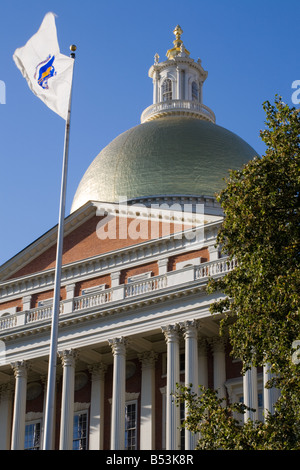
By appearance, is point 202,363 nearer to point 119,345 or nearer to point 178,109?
point 119,345

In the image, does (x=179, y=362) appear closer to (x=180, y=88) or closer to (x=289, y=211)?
(x=289, y=211)

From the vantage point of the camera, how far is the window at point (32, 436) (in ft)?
142

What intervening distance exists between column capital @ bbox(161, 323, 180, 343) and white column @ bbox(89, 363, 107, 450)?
5.03 m

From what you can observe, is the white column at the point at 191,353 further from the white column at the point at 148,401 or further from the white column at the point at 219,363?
the white column at the point at 148,401

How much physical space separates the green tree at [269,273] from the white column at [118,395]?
1354cm

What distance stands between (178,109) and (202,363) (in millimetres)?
24692

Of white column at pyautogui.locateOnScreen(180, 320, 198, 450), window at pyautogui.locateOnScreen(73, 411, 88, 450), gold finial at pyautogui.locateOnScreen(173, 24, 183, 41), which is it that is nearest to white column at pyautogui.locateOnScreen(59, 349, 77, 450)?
window at pyautogui.locateOnScreen(73, 411, 88, 450)

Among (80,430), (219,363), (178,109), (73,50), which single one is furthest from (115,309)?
(178,109)

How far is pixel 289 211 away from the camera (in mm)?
25672

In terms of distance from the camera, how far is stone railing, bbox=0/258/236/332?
39.7 metres

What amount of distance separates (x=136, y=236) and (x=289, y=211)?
2066 centimetres

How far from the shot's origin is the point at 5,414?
147 ft

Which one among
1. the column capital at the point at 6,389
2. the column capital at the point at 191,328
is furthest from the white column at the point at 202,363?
the column capital at the point at 6,389

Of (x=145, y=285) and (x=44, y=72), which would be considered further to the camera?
(x=145, y=285)
